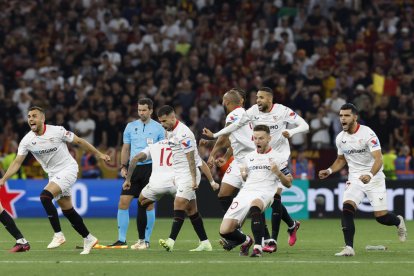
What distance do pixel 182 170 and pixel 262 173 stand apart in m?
1.54

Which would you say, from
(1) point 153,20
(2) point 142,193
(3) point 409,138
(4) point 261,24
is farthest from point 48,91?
(2) point 142,193

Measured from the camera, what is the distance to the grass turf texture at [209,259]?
12305 millimetres

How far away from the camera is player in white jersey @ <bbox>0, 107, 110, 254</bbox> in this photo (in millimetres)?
15547

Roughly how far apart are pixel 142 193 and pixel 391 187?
959cm

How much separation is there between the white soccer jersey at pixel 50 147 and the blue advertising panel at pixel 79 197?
9.48 meters

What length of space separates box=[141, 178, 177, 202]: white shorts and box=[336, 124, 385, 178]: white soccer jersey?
260cm

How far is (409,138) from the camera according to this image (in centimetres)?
2592

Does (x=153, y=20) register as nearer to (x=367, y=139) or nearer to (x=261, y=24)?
(x=261, y=24)

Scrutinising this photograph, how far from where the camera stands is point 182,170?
1547 cm

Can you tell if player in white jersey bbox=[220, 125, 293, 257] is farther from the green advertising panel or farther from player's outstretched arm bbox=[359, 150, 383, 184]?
the green advertising panel

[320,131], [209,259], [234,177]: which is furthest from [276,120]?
[320,131]

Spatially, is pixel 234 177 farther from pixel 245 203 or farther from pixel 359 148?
pixel 359 148

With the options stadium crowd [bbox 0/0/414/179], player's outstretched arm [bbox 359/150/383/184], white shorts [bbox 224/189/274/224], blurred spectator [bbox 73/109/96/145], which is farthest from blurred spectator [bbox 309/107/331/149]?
white shorts [bbox 224/189/274/224]

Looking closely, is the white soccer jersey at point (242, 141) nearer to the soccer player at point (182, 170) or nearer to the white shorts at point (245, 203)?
the soccer player at point (182, 170)
